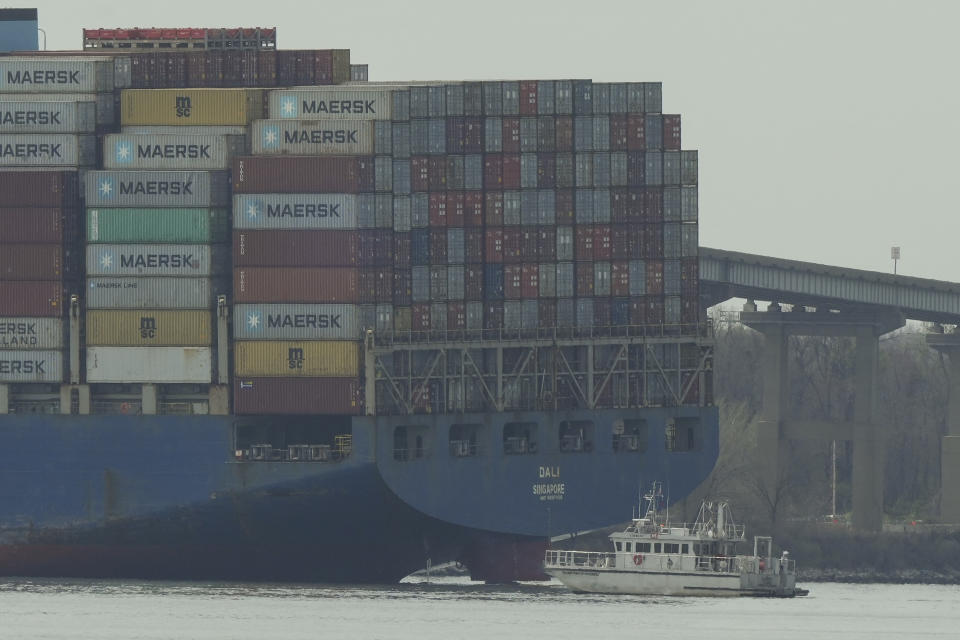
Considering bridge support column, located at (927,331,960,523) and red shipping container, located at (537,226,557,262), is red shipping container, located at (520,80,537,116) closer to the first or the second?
red shipping container, located at (537,226,557,262)

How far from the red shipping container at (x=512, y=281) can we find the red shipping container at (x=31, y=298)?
1962 centimetres

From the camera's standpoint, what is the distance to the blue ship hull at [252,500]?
149875 millimetres

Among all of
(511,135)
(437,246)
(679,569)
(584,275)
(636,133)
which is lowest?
(679,569)

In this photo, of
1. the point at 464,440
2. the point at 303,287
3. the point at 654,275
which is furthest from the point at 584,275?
the point at 303,287

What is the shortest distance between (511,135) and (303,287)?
38.5ft

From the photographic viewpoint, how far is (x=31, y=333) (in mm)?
151250

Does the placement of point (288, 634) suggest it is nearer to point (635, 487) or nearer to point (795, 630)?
point (795, 630)

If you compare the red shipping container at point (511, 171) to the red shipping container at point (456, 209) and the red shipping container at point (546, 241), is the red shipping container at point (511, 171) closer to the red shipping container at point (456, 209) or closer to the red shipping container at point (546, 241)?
the red shipping container at point (456, 209)

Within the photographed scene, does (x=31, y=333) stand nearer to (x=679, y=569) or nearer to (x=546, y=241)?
(x=546, y=241)

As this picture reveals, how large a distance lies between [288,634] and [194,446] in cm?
2210

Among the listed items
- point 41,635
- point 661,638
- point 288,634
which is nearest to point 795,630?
point 661,638

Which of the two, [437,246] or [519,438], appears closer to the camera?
[437,246]

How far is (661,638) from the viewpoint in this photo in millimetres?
129375

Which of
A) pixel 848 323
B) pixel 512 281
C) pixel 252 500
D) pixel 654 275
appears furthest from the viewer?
pixel 848 323
